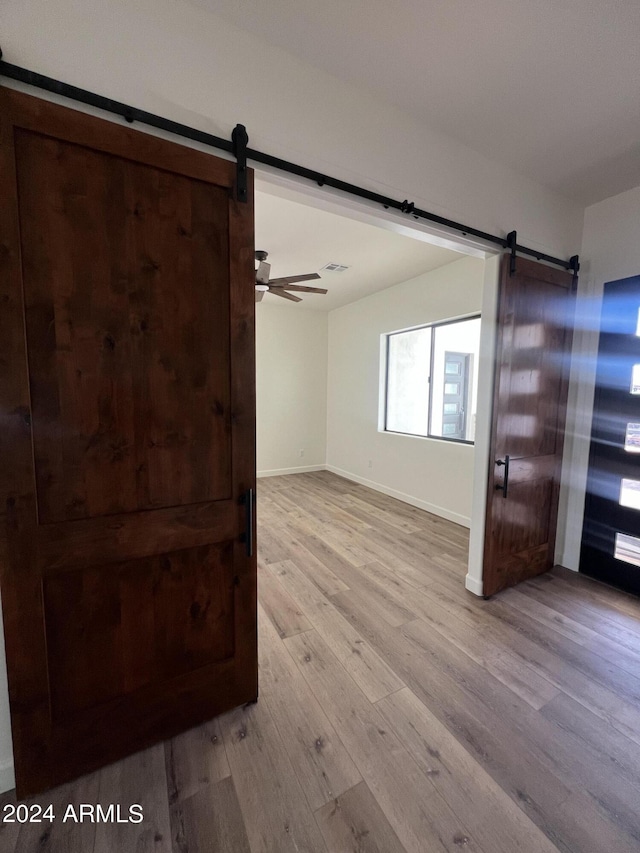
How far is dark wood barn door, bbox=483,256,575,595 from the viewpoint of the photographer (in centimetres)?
233

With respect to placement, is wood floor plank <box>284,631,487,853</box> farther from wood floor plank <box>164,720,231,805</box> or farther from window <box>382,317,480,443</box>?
window <box>382,317,480,443</box>

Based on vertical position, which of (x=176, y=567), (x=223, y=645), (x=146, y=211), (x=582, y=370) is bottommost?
(x=223, y=645)

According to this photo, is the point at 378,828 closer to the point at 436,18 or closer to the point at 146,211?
the point at 146,211

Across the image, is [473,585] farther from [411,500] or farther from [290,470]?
[290,470]

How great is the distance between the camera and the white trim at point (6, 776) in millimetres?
1229

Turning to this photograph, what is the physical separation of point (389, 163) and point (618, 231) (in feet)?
6.64

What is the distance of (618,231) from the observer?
8.30ft

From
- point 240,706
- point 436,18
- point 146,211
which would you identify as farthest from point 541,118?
point 240,706

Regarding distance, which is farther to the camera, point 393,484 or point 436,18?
point 393,484

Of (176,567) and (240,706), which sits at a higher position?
(176,567)

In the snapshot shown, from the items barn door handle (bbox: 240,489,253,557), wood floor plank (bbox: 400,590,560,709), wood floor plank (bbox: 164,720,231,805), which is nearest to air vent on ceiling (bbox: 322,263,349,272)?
barn door handle (bbox: 240,489,253,557)

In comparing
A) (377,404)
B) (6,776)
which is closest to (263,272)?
(377,404)

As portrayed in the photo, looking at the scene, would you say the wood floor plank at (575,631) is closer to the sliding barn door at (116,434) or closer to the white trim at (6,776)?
the sliding barn door at (116,434)

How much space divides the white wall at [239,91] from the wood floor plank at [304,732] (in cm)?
103
